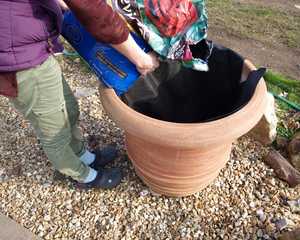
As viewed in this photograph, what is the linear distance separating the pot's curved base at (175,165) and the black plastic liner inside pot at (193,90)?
0.22 metres

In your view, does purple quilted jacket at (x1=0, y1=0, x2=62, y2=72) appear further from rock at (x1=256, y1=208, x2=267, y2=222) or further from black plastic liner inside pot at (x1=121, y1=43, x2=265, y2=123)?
rock at (x1=256, y1=208, x2=267, y2=222)

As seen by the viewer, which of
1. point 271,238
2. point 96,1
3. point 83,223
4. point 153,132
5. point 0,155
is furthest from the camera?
point 0,155

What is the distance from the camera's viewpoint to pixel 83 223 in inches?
77.1

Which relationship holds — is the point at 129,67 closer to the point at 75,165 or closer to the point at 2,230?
the point at 75,165

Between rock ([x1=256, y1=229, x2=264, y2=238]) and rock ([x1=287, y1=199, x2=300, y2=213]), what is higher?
rock ([x1=287, y1=199, x2=300, y2=213])

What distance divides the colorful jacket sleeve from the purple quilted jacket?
0.69ft

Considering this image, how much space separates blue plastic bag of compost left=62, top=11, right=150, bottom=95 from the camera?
143 cm

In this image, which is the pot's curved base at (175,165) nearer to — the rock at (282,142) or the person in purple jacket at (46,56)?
the person in purple jacket at (46,56)

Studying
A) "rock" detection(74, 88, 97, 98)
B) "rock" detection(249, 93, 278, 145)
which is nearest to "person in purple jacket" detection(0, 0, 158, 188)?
"rock" detection(74, 88, 97, 98)

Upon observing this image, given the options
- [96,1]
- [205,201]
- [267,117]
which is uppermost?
[96,1]

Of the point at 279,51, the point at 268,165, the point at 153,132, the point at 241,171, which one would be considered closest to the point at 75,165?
the point at 153,132

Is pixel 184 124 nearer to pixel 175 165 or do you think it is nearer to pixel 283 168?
pixel 175 165

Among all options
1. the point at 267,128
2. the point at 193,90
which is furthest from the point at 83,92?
the point at 267,128

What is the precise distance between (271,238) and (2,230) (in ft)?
4.88
